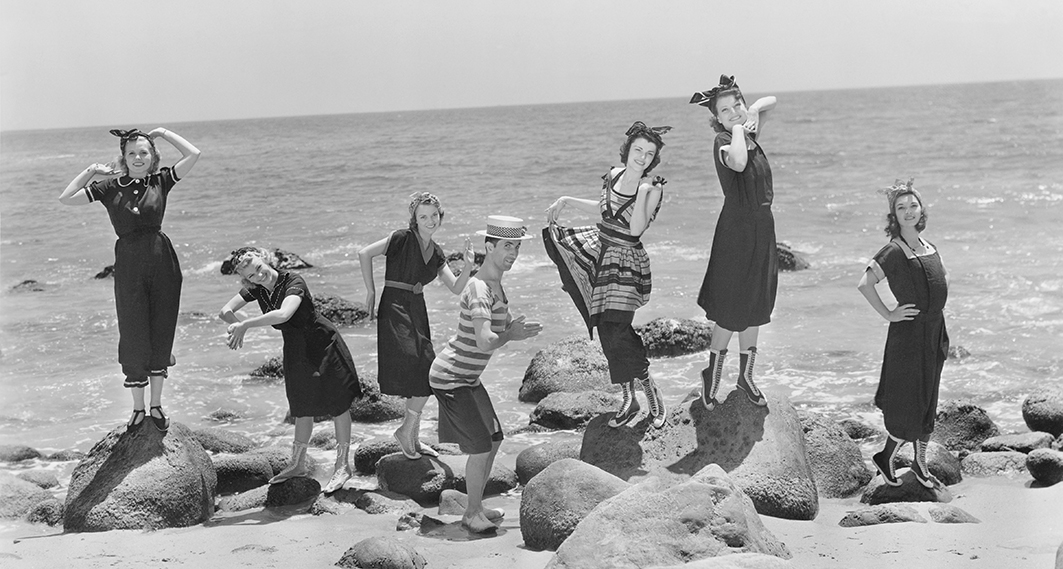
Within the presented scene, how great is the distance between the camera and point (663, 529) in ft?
16.3

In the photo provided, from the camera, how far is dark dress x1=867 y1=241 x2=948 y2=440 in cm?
700

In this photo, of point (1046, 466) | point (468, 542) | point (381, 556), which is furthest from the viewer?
point (1046, 466)

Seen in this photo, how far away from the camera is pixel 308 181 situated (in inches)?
1667

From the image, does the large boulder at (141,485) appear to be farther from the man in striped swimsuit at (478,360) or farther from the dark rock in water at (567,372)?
the dark rock in water at (567,372)

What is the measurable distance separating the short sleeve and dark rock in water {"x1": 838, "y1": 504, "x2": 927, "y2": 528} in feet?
8.19

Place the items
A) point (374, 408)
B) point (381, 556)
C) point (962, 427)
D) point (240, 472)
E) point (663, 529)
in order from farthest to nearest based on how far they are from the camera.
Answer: point (374, 408), point (962, 427), point (240, 472), point (381, 556), point (663, 529)

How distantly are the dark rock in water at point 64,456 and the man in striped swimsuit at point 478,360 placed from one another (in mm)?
4486

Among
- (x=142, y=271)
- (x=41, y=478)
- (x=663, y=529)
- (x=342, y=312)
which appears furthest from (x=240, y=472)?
(x=342, y=312)

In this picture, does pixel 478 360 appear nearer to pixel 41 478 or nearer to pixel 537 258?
pixel 41 478

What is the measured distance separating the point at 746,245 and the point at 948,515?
208cm

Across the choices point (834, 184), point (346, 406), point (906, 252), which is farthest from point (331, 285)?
point (834, 184)

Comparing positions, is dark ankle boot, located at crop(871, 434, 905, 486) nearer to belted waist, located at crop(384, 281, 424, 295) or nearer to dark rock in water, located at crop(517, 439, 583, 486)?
dark rock in water, located at crop(517, 439, 583, 486)

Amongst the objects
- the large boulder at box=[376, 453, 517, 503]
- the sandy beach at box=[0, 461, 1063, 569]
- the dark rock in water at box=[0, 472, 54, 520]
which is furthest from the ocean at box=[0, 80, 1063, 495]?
the sandy beach at box=[0, 461, 1063, 569]

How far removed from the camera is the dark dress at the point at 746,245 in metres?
7.12
